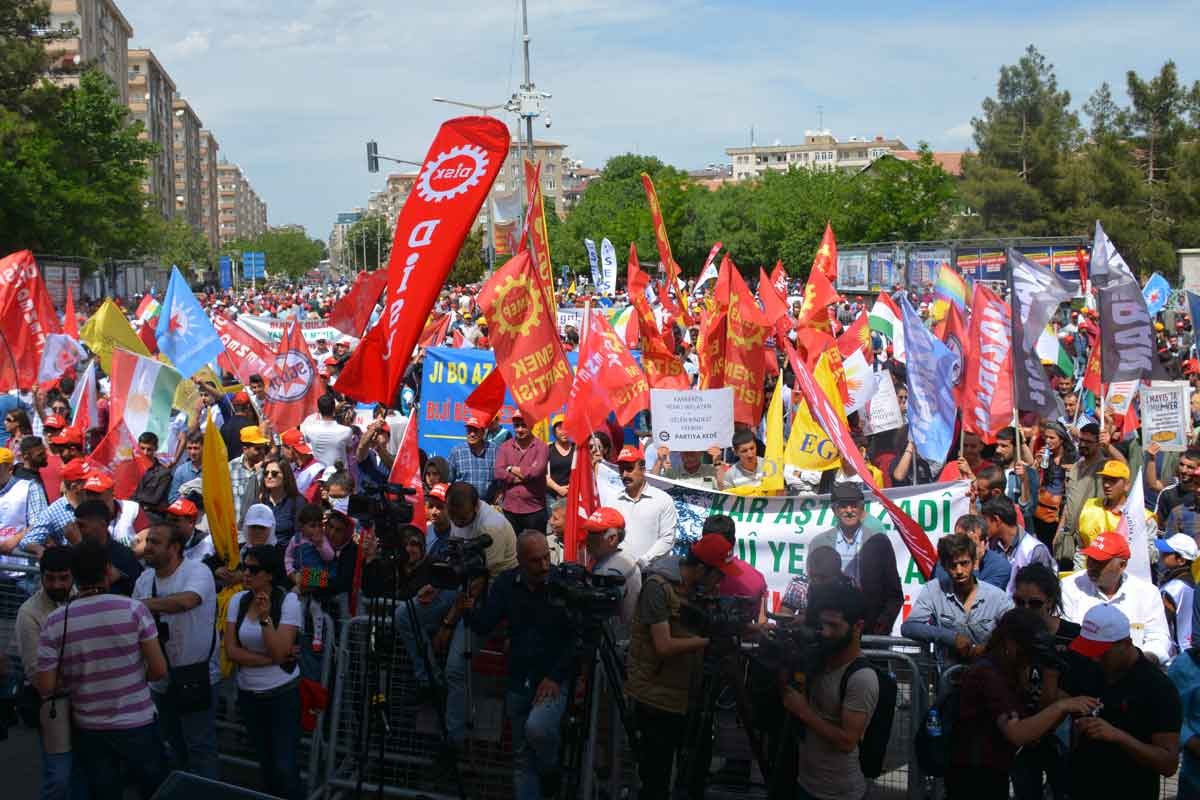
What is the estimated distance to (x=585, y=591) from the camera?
5.31 metres

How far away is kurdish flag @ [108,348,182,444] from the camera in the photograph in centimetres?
1099

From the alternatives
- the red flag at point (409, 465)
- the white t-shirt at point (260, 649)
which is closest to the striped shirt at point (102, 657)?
the white t-shirt at point (260, 649)

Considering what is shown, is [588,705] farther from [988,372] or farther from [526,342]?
[988,372]

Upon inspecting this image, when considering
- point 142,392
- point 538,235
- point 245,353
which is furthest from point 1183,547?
point 245,353

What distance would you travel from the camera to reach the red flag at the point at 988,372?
1025 centimetres

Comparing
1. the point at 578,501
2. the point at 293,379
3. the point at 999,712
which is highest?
the point at 293,379

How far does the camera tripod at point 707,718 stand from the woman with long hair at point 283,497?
385 centimetres

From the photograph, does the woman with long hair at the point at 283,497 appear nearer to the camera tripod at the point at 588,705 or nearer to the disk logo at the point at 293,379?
the camera tripod at the point at 588,705

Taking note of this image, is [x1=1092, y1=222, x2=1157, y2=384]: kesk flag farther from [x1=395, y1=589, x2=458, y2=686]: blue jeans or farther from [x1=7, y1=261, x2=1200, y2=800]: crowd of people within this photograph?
[x1=395, y1=589, x2=458, y2=686]: blue jeans

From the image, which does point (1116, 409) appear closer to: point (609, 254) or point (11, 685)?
point (11, 685)

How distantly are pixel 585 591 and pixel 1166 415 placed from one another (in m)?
6.68

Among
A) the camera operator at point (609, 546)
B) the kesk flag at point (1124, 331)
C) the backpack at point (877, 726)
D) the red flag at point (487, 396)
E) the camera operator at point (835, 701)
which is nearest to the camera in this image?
the camera operator at point (835, 701)

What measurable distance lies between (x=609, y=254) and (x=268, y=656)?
24.8 m

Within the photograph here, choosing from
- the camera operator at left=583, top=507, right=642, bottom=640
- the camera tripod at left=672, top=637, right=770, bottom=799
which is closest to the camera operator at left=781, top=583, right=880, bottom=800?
the camera tripod at left=672, top=637, right=770, bottom=799
